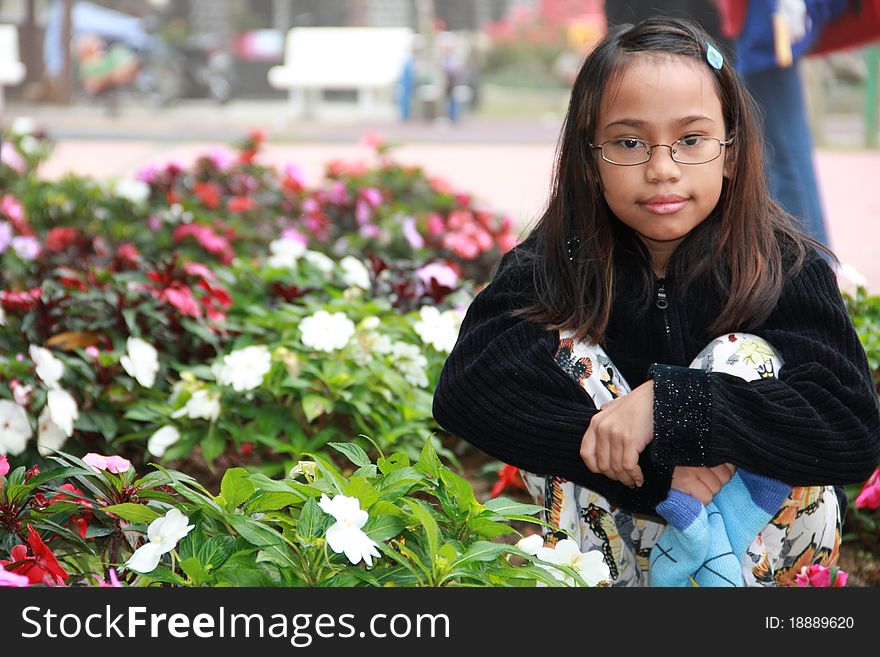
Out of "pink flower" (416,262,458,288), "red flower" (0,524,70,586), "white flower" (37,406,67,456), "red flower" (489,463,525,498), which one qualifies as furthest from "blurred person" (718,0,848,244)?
"red flower" (0,524,70,586)

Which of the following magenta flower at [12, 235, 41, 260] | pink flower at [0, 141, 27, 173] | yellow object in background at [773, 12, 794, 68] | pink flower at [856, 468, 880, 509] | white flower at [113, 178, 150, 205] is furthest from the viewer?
pink flower at [0, 141, 27, 173]

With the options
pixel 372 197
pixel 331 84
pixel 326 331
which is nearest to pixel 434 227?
pixel 372 197

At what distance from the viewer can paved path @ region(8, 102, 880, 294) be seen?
8.43 metres

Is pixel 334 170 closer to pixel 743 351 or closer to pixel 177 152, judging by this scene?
pixel 743 351

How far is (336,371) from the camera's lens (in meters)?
2.86

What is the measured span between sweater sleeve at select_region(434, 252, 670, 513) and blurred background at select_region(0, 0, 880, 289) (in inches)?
270

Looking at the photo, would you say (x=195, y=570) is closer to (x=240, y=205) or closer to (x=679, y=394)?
(x=679, y=394)

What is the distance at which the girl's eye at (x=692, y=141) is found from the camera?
2107 mm

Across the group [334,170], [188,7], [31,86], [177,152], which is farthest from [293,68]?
[334,170]

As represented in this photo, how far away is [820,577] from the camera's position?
1.99 metres

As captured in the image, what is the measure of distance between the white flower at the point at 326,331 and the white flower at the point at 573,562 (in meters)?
1.15

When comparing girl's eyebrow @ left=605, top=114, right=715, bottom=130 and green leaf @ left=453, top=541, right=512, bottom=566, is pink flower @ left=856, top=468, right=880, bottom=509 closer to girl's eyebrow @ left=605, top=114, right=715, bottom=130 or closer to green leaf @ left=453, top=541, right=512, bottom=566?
girl's eyebrow @ left=605, top=114, right=715, bottom=130

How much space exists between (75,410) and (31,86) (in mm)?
19671

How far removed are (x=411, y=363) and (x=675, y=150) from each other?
1044 millimetres
